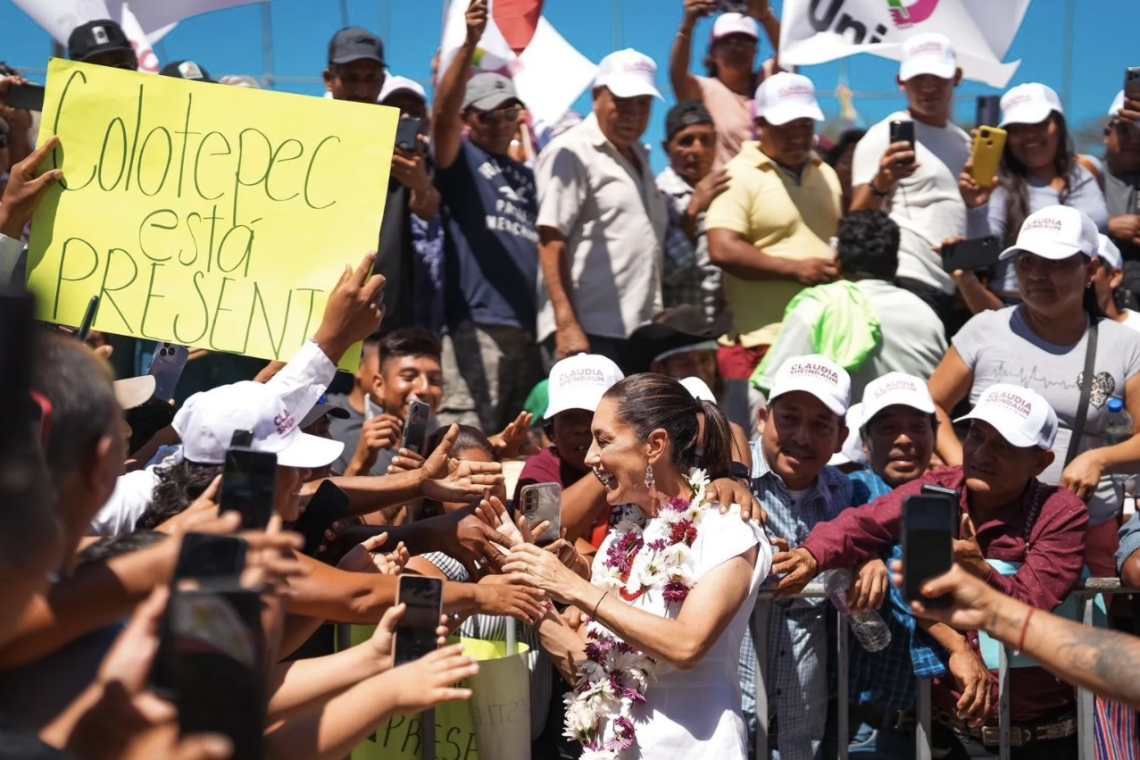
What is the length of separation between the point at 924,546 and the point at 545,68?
6.03m

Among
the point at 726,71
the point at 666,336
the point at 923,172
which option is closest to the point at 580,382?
the point at 666,336

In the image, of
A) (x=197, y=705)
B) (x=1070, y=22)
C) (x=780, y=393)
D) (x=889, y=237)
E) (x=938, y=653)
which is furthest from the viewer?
(x=1070, y=22)

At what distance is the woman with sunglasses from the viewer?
738 cm

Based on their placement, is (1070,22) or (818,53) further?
(1070,22)

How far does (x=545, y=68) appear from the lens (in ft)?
28.6

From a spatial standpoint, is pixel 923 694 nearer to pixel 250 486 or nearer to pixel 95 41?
pixel 250 486

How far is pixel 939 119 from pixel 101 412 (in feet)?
20.1

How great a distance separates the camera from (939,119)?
7.82m

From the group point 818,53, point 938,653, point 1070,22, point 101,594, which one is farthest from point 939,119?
point 101,594

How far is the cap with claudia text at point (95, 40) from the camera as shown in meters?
6.49

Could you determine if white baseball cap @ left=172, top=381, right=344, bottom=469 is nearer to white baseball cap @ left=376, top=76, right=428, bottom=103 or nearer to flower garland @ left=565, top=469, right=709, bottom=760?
flower garland @ left=565, top=469, right=709, bottom=760

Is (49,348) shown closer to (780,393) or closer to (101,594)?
(101,594)

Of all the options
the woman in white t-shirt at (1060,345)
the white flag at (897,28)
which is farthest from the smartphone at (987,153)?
the woman in white t-shirt at (1060,345)

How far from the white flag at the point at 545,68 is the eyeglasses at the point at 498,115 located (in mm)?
1301
